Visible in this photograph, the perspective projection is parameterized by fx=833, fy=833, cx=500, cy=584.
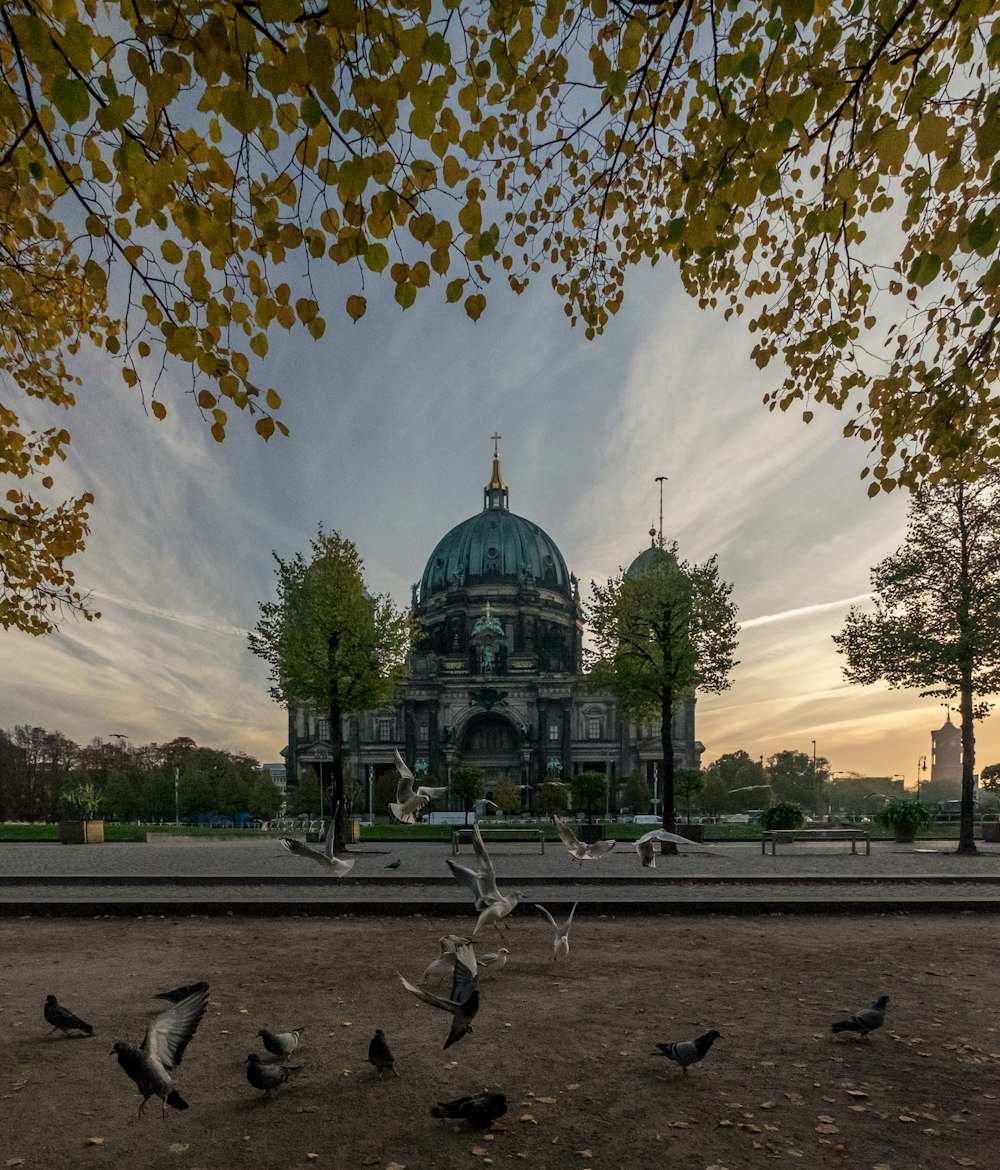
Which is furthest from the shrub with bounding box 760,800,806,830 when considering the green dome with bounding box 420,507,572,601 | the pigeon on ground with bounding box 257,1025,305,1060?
the green dome with bounding box 420,507,572,601

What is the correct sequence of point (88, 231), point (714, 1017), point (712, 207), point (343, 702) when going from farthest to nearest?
point (343, 702) → point (714, 1017) → point (712, 207) → point (88, 231)

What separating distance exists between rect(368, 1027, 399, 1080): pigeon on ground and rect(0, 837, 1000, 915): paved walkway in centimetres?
624

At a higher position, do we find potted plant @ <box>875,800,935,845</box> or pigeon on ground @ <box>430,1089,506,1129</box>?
pigeon on ground @ <box>430,1089,506,1129</box>

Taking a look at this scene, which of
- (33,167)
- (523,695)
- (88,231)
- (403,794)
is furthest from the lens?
(523,695)

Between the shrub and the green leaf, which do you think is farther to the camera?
the shrub

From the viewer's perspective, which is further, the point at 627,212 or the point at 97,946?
the point at 97,946

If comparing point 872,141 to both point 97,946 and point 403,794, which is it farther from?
point 97,946

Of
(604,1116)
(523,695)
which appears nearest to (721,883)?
(604,1116)

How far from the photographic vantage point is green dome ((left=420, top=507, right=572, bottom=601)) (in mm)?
99688

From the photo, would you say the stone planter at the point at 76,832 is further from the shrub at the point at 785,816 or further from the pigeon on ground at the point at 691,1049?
the pigeon on ground at the point at 691,1049

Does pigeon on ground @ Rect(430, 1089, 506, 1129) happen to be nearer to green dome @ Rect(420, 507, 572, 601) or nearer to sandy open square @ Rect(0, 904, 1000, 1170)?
sandy open square @ Rect(0, 904, 1000, 1170)

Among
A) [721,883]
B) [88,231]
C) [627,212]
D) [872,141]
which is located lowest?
[721,883]

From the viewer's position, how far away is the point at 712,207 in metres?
5.50

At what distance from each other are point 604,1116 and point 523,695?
86.4m
